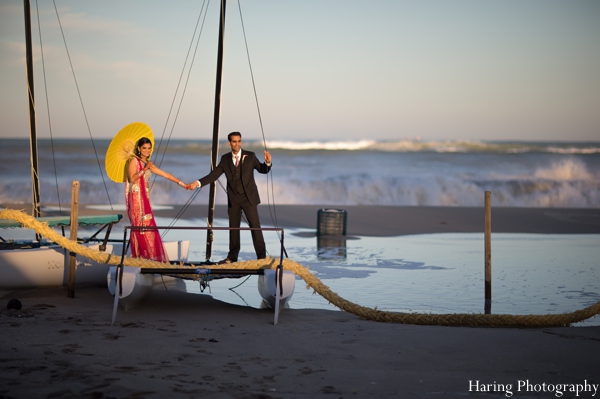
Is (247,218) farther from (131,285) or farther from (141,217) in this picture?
(131,285)

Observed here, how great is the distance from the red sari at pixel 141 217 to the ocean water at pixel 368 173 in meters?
12.5

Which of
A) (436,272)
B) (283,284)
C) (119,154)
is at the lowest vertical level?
(436,272)

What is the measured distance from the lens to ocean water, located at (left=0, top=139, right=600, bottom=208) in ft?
104

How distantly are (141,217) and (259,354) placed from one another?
3687 millimetres

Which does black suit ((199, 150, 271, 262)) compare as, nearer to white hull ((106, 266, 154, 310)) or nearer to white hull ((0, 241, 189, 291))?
white hull ((106, 266, 154, 310))

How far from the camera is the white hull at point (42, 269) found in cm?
967

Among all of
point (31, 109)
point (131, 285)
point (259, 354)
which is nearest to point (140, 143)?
point (131, 285)

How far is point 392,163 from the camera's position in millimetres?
46750

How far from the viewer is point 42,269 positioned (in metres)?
9.81

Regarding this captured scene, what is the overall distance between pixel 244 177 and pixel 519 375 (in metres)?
4.64

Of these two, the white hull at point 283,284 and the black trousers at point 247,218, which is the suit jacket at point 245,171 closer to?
the black trousers at point 247,218

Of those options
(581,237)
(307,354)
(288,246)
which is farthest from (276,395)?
(581,237)

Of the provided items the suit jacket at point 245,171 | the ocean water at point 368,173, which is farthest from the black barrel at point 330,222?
the suit jacket at point 245,171

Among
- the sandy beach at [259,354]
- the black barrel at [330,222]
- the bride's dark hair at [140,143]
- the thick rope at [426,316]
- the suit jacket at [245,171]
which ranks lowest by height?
the sandy beach at [259,354]
